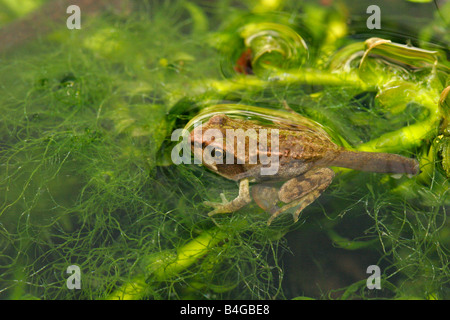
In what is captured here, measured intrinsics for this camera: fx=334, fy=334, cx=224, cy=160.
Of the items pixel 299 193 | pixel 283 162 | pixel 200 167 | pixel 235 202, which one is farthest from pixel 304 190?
pixel 200 167

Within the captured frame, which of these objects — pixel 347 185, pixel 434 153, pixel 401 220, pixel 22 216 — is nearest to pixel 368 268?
pixel 401 220

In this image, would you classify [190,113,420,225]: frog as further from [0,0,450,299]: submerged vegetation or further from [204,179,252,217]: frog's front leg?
[0,0,450,299]: submerged vegetation

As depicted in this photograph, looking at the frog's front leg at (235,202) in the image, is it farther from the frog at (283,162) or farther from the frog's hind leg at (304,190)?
the frog's hind leg at (304,190)

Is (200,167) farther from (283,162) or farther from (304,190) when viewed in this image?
(304,190)

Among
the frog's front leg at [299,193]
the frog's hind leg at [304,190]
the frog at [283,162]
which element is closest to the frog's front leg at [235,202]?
the frog at [283,162]

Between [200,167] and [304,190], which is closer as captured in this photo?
[304,190]
